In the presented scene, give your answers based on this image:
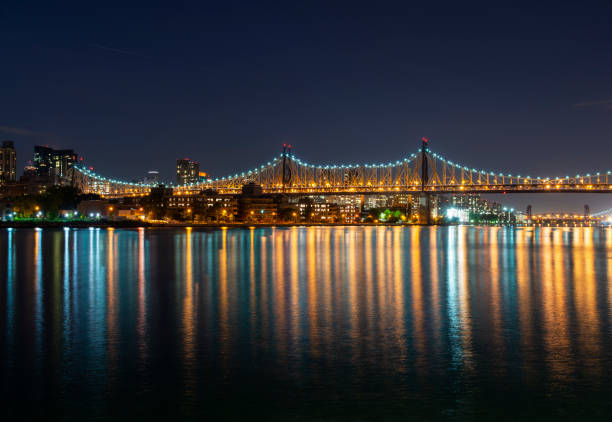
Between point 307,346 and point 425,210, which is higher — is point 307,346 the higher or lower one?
the lower one

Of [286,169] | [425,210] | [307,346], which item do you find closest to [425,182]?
[425,210]

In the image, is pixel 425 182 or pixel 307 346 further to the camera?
pixel 425 182

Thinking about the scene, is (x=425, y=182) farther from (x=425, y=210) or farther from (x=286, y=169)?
(x=286, y=169)

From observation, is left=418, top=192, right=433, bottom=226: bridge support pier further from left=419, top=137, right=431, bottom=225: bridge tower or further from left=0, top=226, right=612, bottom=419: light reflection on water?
left=0, top=226, right=612, bottom=419: light reflection on water

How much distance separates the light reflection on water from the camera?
21.5 feet

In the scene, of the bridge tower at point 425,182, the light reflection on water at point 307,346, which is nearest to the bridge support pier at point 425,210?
the bridge tower at point 425,182

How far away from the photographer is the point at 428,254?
2947 cm

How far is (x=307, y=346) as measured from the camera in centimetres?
902

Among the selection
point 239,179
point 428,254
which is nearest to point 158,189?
point 239,179

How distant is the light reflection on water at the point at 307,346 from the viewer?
6.56m

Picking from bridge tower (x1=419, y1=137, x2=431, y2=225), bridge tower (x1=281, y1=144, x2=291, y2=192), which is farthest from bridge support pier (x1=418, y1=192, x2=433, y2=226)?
bridge tower (x1=281, y1=144, x2=291, y2=192)

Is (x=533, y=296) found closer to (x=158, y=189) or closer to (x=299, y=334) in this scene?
(x=299, y=334)

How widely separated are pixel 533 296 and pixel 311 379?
29.3 feet

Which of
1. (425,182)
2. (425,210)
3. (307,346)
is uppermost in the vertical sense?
(425,182)
